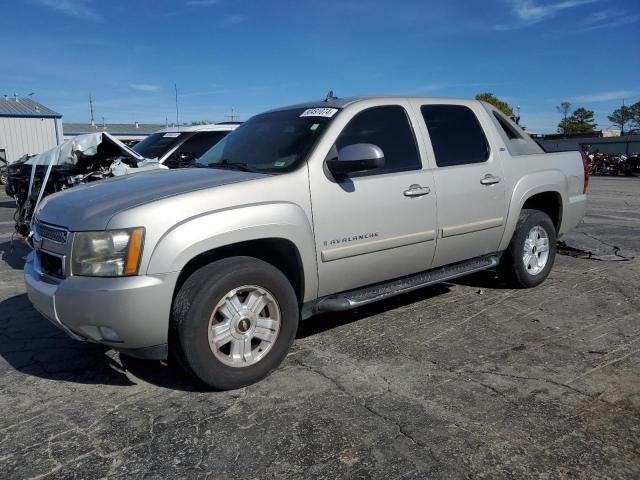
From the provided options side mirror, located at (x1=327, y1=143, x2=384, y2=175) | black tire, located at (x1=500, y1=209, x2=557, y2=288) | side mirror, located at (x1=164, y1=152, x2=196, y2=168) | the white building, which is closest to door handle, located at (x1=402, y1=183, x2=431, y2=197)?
side mirror, located at (x1=327, y1=143, x2=384, y2=175)

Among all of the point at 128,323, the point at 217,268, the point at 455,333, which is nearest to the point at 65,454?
the point at 128,323

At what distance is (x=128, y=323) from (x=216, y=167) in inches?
60.2

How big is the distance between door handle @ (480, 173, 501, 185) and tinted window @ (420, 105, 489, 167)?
152mm

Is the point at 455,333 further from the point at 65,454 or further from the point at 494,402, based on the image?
the point at 65,454

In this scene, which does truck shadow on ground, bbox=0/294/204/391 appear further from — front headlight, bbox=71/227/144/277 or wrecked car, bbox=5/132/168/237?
wrecked car, bbox=5/132/168/237

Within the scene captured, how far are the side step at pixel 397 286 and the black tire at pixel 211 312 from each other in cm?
42

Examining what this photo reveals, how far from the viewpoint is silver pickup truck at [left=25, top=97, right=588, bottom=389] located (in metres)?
3.04

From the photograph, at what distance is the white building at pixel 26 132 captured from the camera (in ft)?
112

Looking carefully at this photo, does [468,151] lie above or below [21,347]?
above

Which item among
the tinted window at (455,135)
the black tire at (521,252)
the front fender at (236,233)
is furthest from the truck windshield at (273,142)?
the black tire at (521,252)

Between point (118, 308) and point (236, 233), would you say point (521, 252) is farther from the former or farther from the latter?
point (118, 308)

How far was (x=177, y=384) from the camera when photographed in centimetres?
349

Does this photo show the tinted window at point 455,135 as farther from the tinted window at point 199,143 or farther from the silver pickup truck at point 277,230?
the tinted window at point 199,143

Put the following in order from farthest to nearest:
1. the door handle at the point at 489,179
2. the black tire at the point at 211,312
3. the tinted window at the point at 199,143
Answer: the tinted window at the point at 199,143 < the door handle at the point at 489,179 < the black tire at the point at 211,312
